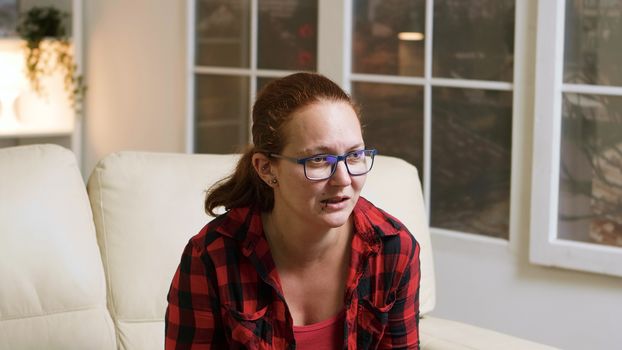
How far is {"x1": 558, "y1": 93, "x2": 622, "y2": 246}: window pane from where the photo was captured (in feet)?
8.93

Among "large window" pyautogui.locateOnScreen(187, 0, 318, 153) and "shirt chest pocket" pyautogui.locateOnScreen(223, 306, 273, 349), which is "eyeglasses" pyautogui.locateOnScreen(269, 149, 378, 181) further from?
"large window" pyautogui.locateOnScreen(187, 0, 318, 153)

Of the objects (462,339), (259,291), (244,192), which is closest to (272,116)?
(244,192)

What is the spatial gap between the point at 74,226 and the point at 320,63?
4.64 ft

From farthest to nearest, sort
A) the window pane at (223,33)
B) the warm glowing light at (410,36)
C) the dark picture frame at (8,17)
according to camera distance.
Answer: the dark picture frame at (8,17)
the window pane at (223,33)
the warm glowing light at (410,36)

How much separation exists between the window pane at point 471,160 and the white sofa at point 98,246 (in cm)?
67

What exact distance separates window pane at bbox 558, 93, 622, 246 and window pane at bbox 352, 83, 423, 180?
0.51 m

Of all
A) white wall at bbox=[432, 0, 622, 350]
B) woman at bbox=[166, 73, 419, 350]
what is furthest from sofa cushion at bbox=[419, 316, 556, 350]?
white wall at bbox=[432, 0, 622, 350]

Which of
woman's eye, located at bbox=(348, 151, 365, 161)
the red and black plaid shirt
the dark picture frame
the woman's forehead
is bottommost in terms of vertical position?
the red and black plaid shirt

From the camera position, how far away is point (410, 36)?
3.20m

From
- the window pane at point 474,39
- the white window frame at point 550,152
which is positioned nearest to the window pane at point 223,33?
the window pane at point 474,39

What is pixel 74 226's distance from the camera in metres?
2.22

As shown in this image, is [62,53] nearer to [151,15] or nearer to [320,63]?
[151,15]

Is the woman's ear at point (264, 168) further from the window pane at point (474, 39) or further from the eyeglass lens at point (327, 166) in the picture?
the window pane at point (474, 39)

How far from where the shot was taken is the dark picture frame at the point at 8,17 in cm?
445
